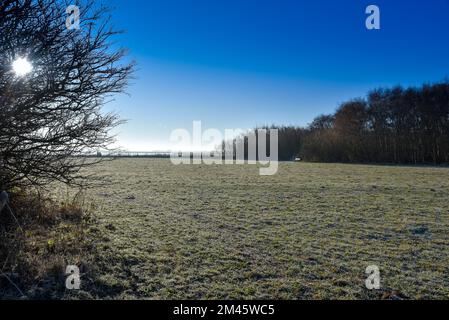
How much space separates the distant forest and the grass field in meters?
31.6

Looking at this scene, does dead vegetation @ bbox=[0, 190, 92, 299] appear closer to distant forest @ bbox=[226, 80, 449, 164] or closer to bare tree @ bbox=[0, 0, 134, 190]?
bare tree @ bbox=[0, 0, 134, 190]

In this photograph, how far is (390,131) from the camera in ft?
128

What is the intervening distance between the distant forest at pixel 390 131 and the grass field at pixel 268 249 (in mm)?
31618

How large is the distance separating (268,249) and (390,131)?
42.2 meters

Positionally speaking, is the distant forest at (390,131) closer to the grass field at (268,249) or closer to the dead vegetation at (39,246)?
the grass field at (268,249)

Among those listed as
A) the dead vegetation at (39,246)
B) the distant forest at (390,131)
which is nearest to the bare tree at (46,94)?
the dead vegetation at (39,246)

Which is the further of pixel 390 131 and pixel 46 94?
pixel 390 131

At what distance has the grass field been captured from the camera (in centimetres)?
369

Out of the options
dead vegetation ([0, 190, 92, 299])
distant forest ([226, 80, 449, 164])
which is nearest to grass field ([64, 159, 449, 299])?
dead vegetation ([0, 190, 92, 299])

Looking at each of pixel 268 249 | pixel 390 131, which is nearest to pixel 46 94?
pixel 268 249

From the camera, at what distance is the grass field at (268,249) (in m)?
3.69

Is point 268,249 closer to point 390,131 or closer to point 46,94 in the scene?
point 46,94
